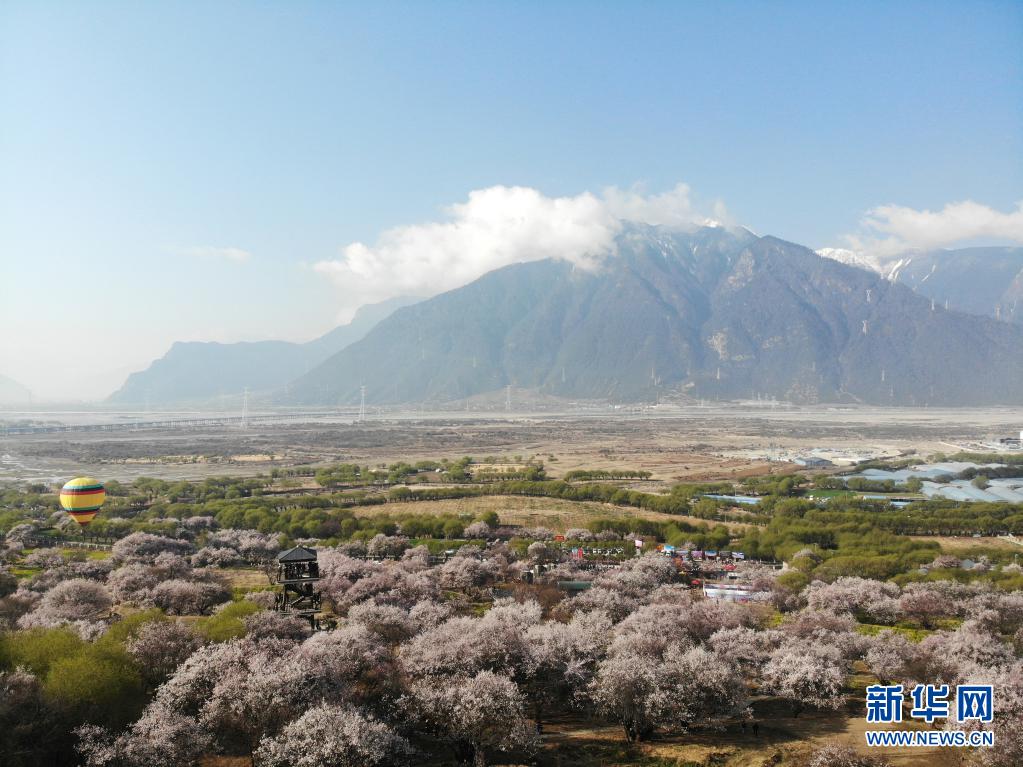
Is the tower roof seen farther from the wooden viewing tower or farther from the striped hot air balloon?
the striped hot air balloon

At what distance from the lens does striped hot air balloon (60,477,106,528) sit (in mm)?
58781

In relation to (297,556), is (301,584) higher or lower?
lower

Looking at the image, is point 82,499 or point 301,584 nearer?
point 301,584

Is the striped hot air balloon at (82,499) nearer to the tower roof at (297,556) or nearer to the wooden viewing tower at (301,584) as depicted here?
the wooden viewing tower at (301,584)

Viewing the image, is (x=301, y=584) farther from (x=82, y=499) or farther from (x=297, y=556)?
(x=82, y=499)

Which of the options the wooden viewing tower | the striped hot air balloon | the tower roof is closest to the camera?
the tower roof

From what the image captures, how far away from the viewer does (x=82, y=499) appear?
59.0 m

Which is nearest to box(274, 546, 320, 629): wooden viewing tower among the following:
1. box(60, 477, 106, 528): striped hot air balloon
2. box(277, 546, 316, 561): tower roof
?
box(277, 546, 316, 561): tower roof

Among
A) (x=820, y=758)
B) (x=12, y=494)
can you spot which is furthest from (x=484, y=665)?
(x=12, y=494)

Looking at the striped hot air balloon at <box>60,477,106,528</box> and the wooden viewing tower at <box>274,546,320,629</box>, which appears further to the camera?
the striped hot air balloon at <box>60,477,106,528</box>

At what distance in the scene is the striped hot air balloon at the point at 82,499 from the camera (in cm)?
5878

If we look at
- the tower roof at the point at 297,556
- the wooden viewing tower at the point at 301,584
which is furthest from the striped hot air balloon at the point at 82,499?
the tower roof at the point at 297,556

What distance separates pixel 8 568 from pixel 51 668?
3508 centimetres

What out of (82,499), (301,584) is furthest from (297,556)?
(82,499)
